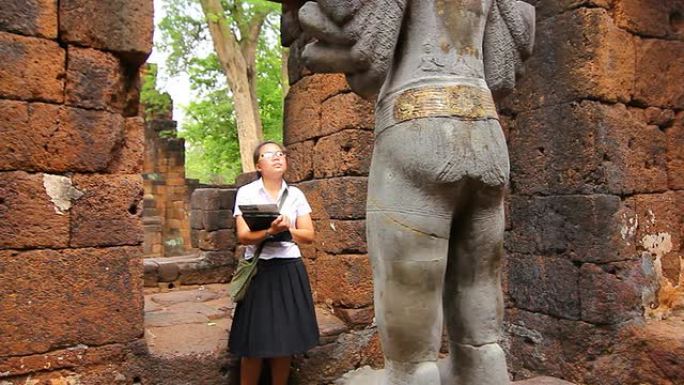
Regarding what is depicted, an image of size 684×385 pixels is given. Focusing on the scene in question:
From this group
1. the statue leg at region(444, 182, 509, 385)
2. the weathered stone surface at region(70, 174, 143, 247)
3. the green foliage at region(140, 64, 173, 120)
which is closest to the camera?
the statue leg at region(444, 182, 509, 385)

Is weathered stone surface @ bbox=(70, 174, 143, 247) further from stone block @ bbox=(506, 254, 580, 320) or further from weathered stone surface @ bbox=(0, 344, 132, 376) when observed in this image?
stone block @ bbox=(506, 254, 580, 320)

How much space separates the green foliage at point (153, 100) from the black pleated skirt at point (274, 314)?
14389 mm

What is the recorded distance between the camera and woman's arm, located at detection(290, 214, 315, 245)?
3820 millimetres

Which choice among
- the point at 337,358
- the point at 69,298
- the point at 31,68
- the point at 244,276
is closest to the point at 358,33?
the point at 244,276

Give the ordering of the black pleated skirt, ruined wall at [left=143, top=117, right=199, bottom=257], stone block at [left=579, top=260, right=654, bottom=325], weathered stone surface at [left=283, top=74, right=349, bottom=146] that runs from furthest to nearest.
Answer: ruined wall at [left=143, top=117, right=199, bottom=257] → weathered stone surface at [left=283, top=74, right=349, bottom=146] → stone block at [left=579, top=260, right=654, bottom=325] → the black pleated skirt

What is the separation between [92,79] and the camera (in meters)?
3.78

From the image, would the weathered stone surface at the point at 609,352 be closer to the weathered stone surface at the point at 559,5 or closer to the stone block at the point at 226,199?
the weathered stone surface at the point at 559,5

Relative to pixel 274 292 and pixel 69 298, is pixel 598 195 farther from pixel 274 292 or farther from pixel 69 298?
pixel 69 298

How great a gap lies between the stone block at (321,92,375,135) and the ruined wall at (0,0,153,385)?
163 centimetres

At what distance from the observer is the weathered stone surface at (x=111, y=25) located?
372 cm

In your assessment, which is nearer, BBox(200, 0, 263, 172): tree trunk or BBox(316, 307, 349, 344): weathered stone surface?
BBox(316, 307, 349, 344): weathered stone surface

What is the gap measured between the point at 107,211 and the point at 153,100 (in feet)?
50.0

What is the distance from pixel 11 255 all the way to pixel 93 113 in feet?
3.31

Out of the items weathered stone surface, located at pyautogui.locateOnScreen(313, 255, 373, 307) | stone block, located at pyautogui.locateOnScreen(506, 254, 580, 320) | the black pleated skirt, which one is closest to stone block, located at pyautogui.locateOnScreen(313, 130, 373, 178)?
weathered stone surface, located at pyautogui.locateOnScreen(313, 255, 373, 307)
